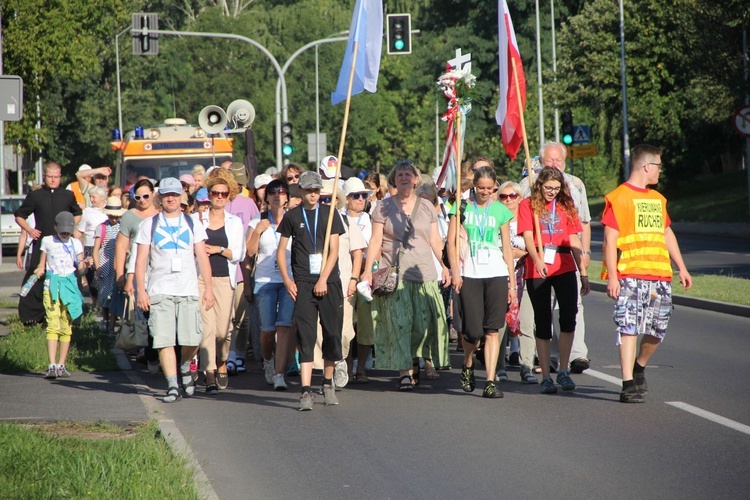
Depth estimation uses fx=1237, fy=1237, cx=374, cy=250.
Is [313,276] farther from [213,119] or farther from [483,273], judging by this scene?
[213,119]

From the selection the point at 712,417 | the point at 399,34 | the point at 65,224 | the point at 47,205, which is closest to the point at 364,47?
the point at 65,224

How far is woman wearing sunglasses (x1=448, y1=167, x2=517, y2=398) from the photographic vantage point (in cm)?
988

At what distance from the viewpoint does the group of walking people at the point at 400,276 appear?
367 inches

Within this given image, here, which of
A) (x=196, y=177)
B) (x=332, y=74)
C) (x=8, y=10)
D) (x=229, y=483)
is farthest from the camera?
(x=332, y=74)

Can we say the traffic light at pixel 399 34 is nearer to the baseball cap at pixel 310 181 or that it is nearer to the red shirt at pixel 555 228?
the red shirt at pixel 555 228

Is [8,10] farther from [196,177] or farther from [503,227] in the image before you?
[503,227]

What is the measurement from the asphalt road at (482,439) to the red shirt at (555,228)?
1.03m

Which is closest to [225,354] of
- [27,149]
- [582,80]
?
[27,149]

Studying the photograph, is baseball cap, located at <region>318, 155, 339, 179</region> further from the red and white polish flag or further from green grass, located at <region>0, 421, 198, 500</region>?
green grass, located at <region>0, 421, 198, 500</region>

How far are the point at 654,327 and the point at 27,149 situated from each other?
1444 inches

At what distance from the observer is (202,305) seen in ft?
33.9

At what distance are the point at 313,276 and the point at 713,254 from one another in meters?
19.0

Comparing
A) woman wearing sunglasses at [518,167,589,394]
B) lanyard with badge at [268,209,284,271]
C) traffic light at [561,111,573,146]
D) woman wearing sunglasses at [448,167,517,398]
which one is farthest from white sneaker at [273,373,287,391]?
traffic light at [561,111,573,146]

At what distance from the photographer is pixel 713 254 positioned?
27016 millimetres
